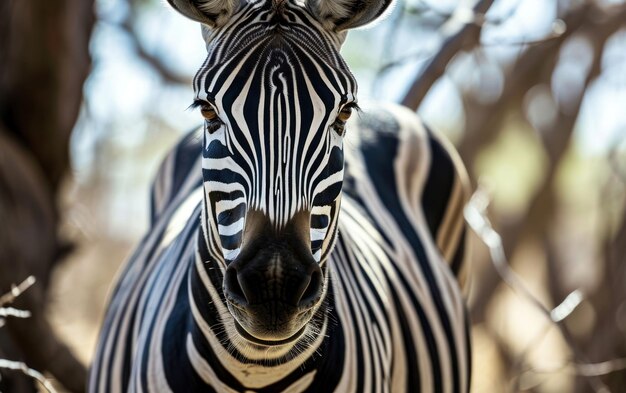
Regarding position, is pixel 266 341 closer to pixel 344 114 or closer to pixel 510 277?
pixel 344 114

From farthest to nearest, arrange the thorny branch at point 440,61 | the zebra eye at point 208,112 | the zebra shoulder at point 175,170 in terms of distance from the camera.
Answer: the thorny branch at point 440,61 → the zebra shoulder at point 175,170 → the zebra eye at point 208,112

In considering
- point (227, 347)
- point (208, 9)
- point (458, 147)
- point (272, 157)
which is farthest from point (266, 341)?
point (458, 147)

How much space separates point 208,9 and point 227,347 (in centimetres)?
101

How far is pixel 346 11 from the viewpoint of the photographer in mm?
2934

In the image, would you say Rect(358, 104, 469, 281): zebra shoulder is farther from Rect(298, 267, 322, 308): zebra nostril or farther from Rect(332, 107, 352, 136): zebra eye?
Rect(298, 267, 322, 308): zebra nostril

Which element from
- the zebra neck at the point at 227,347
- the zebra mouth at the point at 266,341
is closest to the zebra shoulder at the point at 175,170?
the zebra neck at the point at 227,347

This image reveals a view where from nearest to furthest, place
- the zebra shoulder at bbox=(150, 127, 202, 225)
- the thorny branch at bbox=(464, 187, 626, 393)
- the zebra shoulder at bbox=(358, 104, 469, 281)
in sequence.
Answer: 1. the zebra shoulder at bbox=(150, 127, 202, 225)
2. the zebra shoulder at bbox=(358, 104, 469, 281)
3. the thorny branch at bbox=(464, 187, 626, 393)

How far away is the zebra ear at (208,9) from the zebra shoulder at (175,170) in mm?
1288

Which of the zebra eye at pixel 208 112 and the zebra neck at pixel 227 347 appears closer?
the zebra eye at pixel 208 112

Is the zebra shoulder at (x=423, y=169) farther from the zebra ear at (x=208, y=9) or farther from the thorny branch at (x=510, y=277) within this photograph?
the zebra ear at (x=208, y=9)

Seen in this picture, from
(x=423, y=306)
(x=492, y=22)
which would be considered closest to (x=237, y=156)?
(x=423, y=306)

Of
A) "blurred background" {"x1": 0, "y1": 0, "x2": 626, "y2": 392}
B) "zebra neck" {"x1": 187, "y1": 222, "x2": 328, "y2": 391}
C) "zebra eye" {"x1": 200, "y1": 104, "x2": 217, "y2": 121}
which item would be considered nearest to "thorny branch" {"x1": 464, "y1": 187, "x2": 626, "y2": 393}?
"blurred background" {"x1": 0, "y1": 0, "x2": 626, "y2": 392}

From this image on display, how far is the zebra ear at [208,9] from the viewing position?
290 centimetres

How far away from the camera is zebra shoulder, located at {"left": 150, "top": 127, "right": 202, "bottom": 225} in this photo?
4.32m
